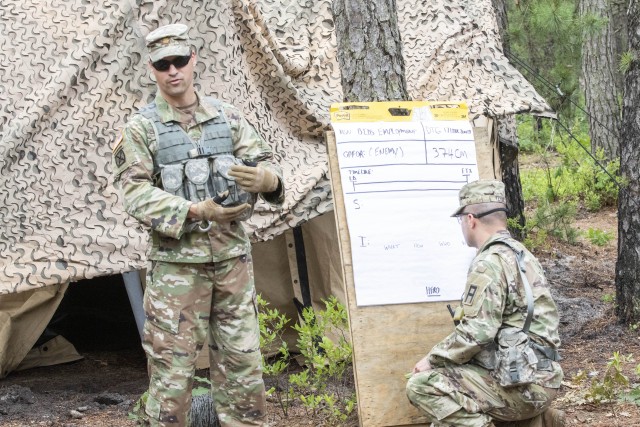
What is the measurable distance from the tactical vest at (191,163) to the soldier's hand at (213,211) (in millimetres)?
122

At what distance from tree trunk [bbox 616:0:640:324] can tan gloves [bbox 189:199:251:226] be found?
3197mm

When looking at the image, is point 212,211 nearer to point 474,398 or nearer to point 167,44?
point 167,44

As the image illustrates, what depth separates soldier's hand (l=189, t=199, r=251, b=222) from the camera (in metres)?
4.04

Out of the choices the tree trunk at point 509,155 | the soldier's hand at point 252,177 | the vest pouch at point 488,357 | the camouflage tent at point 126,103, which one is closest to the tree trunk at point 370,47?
the camouflage tent at point 126,103

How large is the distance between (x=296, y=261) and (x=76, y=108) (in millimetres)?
1788

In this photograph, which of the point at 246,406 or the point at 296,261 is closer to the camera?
the point at 246,406

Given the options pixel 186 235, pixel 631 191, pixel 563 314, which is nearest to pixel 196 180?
pixel 186 235

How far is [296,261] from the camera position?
21.9 ft

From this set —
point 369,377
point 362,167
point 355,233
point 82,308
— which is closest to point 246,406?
point 369,377

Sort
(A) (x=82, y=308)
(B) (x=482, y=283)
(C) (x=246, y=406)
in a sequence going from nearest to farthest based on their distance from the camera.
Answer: (B) (x=482, y=283)
(C) (x=246, y=406)
(A) (x=82, y=308)

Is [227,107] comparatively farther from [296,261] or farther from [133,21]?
[296,261]

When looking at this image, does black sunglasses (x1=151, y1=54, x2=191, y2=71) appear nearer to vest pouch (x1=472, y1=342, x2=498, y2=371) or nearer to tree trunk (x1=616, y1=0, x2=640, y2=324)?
vest pouch (x1=472, y1=342, x2=498, y2=371)

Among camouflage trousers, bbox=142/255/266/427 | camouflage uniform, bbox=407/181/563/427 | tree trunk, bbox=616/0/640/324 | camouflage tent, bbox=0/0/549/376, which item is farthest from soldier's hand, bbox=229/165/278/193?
tree trunk, bbox=616/0/640/324

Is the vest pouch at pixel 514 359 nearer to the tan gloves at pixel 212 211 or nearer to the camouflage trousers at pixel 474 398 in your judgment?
the camouflage trousers at pixel 474 398
